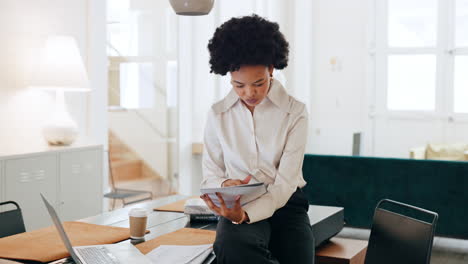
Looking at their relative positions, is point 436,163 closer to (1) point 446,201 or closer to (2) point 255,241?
(1) point 446,201

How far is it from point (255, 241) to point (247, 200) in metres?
0.16

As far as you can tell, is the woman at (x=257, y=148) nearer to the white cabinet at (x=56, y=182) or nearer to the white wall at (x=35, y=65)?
the white cabinet at (x=56, y=182)

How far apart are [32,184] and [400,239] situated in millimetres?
2523

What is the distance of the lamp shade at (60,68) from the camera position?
416 cm

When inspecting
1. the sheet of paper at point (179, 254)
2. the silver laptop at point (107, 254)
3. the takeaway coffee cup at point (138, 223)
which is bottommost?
the sheet of paper at point (179, 254)

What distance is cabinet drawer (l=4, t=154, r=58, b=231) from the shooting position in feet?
12.1

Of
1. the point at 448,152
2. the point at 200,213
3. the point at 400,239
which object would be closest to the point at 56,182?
the point at 200,213

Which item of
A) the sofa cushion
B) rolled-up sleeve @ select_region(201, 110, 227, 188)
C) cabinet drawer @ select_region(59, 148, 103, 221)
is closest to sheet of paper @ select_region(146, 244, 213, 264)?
rolled-up sleeve @ select_region(201, 110, 227, 188)

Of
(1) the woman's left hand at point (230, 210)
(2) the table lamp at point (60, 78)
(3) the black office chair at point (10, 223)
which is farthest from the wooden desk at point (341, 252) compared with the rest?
(2) the table lamp at point (60, 78)

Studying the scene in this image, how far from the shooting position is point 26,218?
379cm

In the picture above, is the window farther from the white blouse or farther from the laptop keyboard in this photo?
the laptop keyboard

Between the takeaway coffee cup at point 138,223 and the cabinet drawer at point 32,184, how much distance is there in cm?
165

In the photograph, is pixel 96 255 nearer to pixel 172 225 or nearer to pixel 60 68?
pixel 172 225

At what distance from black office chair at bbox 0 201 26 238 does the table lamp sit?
5.80ft
